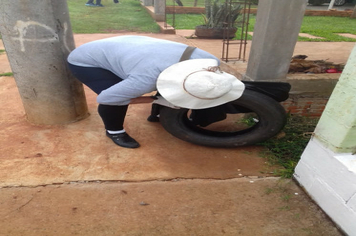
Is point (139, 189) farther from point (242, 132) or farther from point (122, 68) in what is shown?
point (242, 132)

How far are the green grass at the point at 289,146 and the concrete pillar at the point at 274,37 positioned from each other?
0.60m

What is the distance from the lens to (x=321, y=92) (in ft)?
10.2

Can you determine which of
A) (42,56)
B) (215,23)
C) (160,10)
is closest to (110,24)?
(160,10)

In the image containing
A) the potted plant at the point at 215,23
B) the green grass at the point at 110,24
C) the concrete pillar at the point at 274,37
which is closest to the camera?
the concrete pillar at the point at 274,37

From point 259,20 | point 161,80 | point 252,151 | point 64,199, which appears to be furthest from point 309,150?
point 64,199

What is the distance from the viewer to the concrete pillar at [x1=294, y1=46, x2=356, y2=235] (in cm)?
166

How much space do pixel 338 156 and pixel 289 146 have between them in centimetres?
86

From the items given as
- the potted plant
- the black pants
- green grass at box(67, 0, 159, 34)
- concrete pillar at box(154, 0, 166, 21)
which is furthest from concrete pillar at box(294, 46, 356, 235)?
concrete pillar at box(154, 0, 166, 21)

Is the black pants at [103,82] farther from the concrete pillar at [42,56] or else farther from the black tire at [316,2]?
the black tire at [316,2]

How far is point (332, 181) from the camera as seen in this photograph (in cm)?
179

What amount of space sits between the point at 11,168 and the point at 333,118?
2.52 metres

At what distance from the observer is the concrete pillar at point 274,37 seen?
8.51ft

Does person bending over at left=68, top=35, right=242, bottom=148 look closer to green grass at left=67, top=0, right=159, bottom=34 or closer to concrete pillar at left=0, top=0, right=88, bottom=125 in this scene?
concrete pillar at left=0, top=0, right=88, bottom=125

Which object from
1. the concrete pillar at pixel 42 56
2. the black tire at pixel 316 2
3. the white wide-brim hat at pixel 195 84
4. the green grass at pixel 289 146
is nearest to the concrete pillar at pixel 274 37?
the green grass at pixel 289 146
